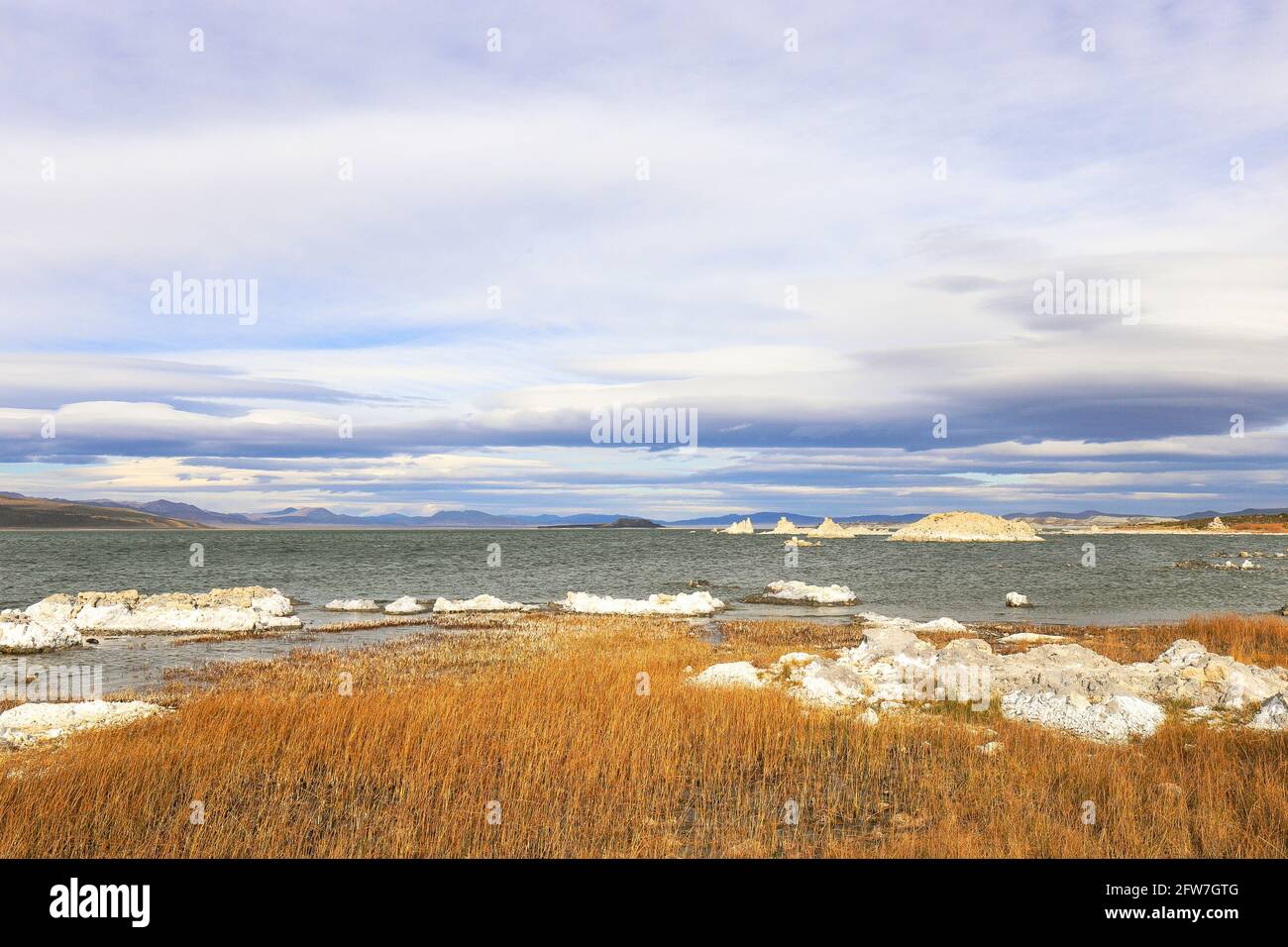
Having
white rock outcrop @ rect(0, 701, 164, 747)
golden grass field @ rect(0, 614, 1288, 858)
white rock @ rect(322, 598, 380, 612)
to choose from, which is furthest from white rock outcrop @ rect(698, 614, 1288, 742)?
white rock @ rect(322, 598, 380, 612)

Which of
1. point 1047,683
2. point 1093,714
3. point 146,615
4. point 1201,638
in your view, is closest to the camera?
point 1093,714

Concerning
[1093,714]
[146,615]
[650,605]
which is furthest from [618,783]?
[146,615]

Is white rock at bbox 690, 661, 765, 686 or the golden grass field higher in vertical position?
the golden grass field

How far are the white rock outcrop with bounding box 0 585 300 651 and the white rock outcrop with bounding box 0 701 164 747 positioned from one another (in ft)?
52.8

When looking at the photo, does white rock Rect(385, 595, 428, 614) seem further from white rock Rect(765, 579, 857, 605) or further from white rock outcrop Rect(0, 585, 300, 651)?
white rock Rect(765, 579, 857, 605)

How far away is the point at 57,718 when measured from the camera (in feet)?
45.7

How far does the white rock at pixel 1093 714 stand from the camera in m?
13.5

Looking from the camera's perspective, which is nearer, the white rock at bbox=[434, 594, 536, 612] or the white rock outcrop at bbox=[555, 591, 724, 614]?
the white rock outcrop at bbox=[555, 591, 724, 614]

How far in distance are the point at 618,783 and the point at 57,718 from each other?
9.96 metres

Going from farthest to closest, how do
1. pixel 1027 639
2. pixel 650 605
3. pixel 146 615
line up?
pixel 650 605 < pixel 146 615 < pixel 1027 639

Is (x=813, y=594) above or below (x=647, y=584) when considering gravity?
above

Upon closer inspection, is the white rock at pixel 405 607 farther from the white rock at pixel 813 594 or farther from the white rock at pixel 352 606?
the white rock at pixel 813 594

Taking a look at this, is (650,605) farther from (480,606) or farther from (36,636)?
(36,636)

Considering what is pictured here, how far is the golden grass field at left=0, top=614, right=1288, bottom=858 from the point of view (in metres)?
8.86
